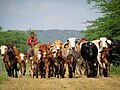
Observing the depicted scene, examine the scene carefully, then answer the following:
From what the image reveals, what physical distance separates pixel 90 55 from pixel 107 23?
14.9 feet

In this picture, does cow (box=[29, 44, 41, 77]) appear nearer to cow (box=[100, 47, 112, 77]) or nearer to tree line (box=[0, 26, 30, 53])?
cow (box=[100, 47, 112, 77])

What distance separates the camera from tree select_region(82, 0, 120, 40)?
943 inches

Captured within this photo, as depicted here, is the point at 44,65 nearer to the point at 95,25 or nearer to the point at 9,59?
the point at 9,59

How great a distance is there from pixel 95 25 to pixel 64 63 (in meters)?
6.00

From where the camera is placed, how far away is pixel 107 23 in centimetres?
2456

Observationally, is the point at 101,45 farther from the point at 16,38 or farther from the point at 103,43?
the point at 16,38

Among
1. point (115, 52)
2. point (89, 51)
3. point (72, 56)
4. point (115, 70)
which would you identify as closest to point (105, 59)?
point (89, 51)

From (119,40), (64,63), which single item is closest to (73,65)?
(64,63)

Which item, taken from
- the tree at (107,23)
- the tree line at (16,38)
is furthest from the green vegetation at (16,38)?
the tree at (107,23)

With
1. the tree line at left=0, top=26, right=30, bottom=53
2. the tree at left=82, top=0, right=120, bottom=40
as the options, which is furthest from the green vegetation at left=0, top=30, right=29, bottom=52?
the tree at left=82, top=0, right=120, bottom=40

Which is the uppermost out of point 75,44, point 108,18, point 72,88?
point 108,18

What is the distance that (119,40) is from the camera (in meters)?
23.3

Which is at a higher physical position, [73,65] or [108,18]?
[108,18]

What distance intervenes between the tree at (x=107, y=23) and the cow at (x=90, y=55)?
125 inches
